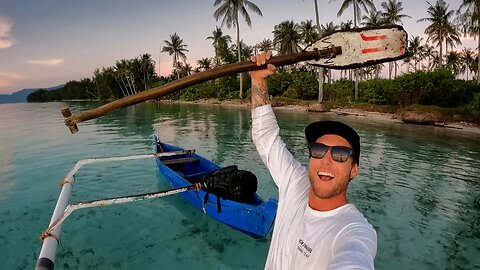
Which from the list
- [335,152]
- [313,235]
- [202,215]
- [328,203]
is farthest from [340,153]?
[202,215]

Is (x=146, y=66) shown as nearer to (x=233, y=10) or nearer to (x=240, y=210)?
(x=233, y=10)

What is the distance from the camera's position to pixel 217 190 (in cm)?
762

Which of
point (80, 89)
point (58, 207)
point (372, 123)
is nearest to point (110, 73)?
point (80, 89)

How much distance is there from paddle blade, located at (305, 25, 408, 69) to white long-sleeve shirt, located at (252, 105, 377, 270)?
1.04 m

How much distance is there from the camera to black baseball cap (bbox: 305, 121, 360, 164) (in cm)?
213

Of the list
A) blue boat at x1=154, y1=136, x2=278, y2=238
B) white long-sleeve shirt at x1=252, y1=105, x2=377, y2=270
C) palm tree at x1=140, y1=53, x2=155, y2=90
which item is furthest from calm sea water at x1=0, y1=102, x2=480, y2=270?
palm tree at x1=140, y1=53, x2=155, y2=90

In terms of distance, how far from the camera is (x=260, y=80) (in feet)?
8.67

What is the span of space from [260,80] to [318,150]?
0.87 m

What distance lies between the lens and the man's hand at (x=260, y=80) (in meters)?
2.41

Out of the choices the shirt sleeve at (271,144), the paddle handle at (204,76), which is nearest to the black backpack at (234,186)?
the shirt sleeve at (271,144)

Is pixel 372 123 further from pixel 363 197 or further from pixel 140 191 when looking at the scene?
pixel 140 191

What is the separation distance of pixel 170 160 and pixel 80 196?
3.63 meters

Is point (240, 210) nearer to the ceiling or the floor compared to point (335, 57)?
nearer to the floor

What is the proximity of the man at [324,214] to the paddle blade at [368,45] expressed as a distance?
0.63 m
